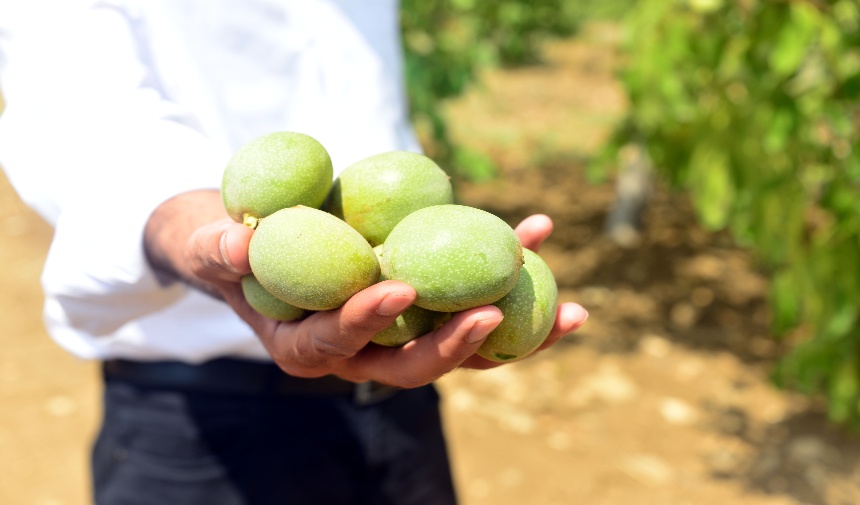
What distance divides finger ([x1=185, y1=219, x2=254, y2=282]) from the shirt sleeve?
0.85 feet

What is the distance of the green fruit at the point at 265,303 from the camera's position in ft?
4.98

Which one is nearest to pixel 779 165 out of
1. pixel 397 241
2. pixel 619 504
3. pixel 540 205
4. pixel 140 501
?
pixel 619 504

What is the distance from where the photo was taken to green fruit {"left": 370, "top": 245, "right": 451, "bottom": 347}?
150 centimetres

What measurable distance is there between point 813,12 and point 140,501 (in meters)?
3.29

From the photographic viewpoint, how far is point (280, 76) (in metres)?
2.26

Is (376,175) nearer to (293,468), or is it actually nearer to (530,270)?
(530,270)

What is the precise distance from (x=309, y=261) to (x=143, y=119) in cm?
69

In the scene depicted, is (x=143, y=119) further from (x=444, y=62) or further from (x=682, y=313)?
(x=682, y=313)

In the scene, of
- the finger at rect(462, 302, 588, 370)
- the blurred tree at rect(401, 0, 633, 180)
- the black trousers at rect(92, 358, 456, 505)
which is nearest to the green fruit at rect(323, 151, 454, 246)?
the finger at rect(462, 302, 588, 370)

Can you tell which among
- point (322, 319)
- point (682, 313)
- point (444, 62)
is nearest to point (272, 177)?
point (322, 319)

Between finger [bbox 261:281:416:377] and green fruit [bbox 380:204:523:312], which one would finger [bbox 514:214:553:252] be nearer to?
green fruit [bbox 380:204:523:312]

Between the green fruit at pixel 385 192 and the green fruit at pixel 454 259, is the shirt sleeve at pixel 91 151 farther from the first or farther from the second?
the green fruit at pixel 454 259

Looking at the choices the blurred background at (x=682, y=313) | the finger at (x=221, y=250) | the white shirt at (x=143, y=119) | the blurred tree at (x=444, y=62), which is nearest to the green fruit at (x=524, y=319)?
the finger at (x=221, y=250)

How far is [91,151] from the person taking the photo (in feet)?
5.72
